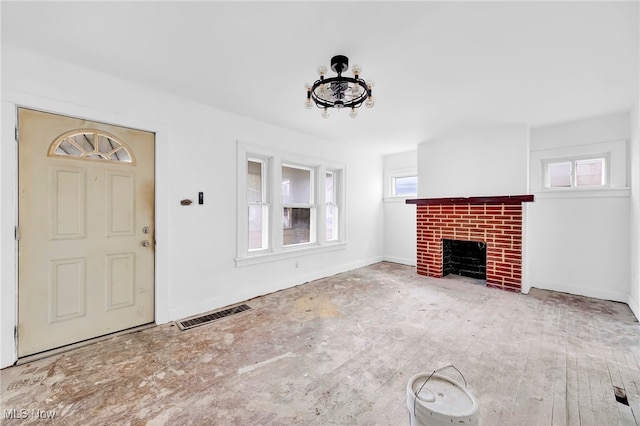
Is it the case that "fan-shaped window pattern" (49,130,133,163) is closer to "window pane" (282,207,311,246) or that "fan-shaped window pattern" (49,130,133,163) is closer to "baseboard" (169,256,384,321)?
"baseboard" (169,256,384,321)

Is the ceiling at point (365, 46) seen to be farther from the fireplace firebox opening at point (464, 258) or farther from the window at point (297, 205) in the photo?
the fireplace firebox opening at point (464, 258)

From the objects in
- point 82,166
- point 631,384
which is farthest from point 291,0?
point 631,384

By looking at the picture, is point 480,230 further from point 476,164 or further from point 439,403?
point 439,403

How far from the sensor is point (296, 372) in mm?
2035

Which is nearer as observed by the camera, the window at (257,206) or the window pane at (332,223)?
the window at (257,206)

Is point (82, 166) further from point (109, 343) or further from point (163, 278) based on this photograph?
point (109, 343)

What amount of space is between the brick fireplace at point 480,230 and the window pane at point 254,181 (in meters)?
2.93

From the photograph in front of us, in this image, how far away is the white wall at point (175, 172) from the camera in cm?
212

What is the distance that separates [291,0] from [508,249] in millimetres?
4359

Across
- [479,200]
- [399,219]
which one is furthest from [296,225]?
[479,200]

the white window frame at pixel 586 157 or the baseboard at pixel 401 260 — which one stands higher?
the white window frame at pixel 586 157

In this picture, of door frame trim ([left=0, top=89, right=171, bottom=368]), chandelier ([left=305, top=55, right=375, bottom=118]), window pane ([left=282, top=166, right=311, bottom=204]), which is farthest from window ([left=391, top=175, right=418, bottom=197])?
door frame trim ([left=0, top=89, right=171, bottom=368])

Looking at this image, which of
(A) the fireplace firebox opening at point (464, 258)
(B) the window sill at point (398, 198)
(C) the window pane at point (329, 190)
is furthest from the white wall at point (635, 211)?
(C) the window pane at point (329, 190)

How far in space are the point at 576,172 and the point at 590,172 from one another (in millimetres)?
148
